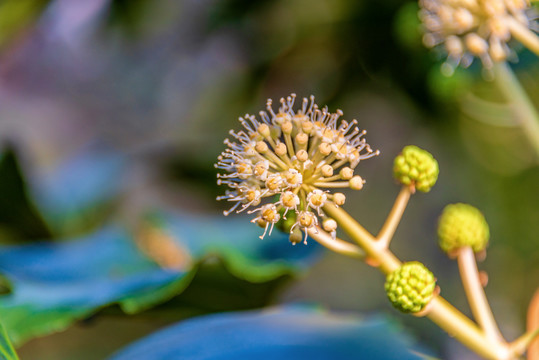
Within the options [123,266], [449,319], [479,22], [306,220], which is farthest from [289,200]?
[123,266]

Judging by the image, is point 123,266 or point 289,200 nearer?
point 289,200

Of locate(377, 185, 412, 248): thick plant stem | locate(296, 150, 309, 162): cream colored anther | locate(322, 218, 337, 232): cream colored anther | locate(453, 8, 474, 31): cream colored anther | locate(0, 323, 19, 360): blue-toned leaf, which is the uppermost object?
locate(453, 8, 474, 31): cream colored anther

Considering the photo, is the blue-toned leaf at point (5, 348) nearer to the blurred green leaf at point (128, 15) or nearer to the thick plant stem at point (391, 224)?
the thick plant stem at point (391, 224)

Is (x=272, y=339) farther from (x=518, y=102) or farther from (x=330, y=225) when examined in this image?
(x=518, y=102)

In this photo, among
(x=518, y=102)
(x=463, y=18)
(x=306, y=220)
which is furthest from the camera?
(x=518, y=102)

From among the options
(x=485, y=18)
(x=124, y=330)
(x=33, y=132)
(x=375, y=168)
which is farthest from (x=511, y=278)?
(x=33, y=132)

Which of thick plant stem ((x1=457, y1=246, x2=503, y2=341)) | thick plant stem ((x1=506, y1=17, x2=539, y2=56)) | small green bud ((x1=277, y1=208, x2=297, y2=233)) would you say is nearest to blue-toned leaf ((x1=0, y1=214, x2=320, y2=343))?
small green bud ((x1=277, y1=208, x2=297, y2=233))

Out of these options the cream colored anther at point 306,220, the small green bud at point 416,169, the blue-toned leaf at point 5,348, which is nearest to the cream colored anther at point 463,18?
the small green bud at point 416,169

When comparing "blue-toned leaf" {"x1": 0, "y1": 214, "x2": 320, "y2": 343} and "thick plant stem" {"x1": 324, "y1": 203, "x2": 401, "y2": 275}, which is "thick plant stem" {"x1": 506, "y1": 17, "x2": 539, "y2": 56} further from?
"blue-toned leaf" {"x1": 0, "y1": 214, "x2": 320, "y2": 343}
